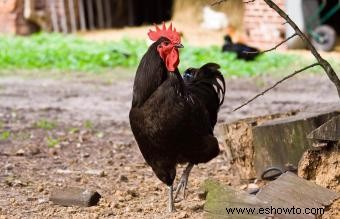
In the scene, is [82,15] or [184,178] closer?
[184,178]

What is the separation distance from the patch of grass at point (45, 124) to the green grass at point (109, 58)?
4868mm

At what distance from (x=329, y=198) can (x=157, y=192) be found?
209 cm

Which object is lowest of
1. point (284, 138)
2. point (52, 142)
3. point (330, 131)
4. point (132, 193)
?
point (52, 142)

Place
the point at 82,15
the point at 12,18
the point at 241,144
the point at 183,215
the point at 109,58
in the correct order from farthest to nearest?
the point at 82,15 < the point at 12,18 < the point at 109,58 < the point at 241,144 < the point at 183,215

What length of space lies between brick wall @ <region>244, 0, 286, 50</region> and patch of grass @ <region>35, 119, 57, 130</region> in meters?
8.54

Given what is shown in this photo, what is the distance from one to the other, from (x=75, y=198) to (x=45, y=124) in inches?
170

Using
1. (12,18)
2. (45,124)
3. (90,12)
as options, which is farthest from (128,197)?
(90,12)

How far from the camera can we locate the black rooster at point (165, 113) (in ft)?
17.8

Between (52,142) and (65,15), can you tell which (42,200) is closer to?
(52,142)

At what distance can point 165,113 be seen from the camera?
541 centimetres

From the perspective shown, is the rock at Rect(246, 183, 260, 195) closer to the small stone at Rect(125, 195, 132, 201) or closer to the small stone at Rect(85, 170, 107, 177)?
the small stone at Rect(125, 195, 132, 201)

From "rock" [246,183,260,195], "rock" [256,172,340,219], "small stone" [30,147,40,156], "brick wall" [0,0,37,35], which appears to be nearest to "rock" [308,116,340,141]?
"rock" [256,172,340,219]

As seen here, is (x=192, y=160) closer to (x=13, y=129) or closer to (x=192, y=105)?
(x=192, y=105)

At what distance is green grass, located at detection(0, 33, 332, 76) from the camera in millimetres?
15000
